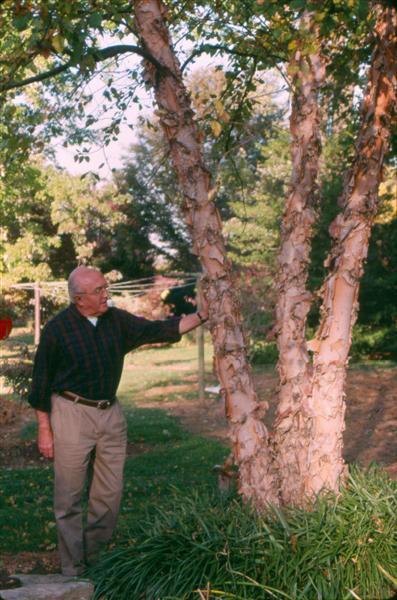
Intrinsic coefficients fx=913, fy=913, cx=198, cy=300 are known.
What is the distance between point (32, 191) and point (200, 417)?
13.3 meters

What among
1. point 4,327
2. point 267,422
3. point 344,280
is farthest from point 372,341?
point 4,327

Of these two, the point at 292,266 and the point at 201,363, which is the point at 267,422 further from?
the point at 292,266

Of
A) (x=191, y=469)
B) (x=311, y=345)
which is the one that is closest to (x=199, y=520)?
(x=311, y=345)

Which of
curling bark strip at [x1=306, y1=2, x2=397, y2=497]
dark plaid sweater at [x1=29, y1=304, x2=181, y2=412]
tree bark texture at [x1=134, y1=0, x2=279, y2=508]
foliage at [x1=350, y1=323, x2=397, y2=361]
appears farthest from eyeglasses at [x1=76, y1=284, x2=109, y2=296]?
foliage at [x1=350, y1=323, x2=397, y2=361]

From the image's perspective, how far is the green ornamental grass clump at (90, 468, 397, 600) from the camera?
4172 mm

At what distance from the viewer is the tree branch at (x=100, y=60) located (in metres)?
4.89

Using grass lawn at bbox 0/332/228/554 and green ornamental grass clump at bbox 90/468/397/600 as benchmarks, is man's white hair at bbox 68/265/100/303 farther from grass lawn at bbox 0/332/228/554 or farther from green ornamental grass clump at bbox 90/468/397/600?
green ornamental grass clump at bbox 90/468/397/600

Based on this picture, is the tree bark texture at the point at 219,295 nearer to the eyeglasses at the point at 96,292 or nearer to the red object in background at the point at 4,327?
the eyeglasses at the point at 96,292

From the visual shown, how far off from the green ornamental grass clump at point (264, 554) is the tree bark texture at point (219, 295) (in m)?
0.24

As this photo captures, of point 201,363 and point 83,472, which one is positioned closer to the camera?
point 83,472

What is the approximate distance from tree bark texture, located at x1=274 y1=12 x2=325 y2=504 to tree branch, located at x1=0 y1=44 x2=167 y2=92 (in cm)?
81

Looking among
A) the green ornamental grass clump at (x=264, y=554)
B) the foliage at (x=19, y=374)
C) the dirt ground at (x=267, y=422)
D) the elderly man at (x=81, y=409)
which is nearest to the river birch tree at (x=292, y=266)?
the green ornamental grass clump at (x=264, y=554)

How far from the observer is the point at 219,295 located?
199 inches

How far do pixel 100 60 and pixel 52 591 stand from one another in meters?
2.84
